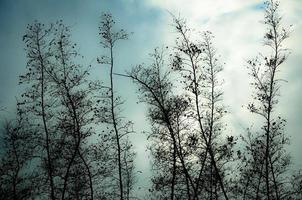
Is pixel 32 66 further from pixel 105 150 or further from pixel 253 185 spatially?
pixel 253 185

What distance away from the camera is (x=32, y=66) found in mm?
24641

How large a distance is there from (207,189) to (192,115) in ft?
18.7

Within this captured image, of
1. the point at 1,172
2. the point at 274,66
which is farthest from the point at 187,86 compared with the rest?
the point at 1,172

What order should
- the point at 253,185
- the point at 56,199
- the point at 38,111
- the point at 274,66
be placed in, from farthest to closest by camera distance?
1. the point at 253,185
2. the point at 56,199
3. the point at 38,111
4. the point at 274,66

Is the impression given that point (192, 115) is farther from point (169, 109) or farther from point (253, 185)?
point (253, 185)

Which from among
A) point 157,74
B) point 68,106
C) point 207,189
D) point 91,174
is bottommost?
point 207,189

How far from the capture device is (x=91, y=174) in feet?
85.4

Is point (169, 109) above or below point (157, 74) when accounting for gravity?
below

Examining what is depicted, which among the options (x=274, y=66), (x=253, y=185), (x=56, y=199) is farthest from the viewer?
(x=253, y=185)

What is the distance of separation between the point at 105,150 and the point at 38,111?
5170 mm

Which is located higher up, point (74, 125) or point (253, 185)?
point (74, 125)

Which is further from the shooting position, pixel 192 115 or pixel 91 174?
pixel 91 174

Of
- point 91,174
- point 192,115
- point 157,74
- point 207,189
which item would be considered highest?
point 157,74

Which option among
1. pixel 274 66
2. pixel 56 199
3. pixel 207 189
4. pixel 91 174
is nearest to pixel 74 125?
pixel 91 174
